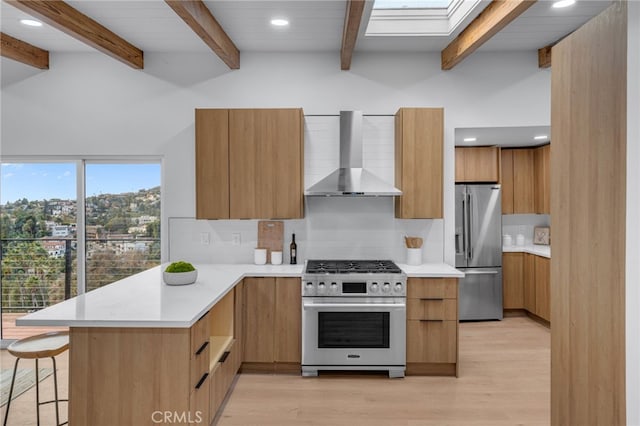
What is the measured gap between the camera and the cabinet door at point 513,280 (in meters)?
5.00

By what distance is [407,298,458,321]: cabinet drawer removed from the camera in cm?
333

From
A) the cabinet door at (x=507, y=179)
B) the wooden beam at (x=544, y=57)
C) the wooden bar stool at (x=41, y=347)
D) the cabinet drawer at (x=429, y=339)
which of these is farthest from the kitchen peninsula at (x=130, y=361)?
the cabinet door at (x=507, y=179)

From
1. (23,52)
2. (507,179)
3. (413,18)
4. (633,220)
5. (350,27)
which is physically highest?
(413,18)

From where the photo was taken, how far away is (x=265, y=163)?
11.8ft

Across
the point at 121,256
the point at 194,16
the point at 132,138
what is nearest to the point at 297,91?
the point at 194,16

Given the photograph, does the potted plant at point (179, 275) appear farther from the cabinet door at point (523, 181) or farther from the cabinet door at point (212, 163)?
the cabinet door at point (523, 181)

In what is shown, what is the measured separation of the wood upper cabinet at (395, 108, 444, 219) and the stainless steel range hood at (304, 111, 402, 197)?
0.20 meters

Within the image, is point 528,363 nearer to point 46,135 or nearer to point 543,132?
point 543,132

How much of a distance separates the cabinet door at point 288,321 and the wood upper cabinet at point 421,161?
1.25 meters

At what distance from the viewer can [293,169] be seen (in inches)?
141

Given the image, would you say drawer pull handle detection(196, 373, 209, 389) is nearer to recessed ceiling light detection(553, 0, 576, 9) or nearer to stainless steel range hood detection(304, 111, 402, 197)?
stainless steel range hood detection(304, 111, 402, 197)

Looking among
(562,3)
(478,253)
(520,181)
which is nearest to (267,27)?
(562,3)

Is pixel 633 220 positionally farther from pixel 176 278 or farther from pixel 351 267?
pixel 176 278

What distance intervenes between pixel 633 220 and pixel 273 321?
2699 mm
